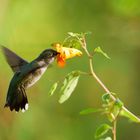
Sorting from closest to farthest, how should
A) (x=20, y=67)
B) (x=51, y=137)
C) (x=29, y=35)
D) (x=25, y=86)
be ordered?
(x=25, y=86) < (x=20, y=67) < (x=51, y=137) < (x=29, y=35)

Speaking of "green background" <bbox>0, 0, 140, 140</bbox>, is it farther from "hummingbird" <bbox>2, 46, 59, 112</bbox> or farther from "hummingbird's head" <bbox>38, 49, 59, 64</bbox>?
"hummingbird's head" <bbox>38, 49, 59, 64</bbox>

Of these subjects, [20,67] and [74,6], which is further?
[74,6]

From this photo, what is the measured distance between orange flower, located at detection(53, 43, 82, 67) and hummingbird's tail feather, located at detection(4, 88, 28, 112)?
261 mm

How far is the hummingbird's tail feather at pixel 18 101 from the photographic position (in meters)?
3.57

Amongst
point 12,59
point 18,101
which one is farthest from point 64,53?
point 12,59

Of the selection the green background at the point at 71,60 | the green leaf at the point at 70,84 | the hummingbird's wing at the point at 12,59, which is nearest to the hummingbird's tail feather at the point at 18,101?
the green leaf at the point at 70,84

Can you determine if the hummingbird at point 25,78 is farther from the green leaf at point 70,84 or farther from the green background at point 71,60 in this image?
the green background at point 71,60

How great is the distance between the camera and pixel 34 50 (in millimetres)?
7578

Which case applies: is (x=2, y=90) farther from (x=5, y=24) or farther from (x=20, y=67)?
(x=20, y=67)

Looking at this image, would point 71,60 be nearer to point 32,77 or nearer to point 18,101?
point 32,77

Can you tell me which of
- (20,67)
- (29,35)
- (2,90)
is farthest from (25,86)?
(29,35)

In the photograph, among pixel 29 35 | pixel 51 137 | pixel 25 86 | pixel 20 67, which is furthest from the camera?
pixel 29 35

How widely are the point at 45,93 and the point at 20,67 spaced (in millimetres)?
3499

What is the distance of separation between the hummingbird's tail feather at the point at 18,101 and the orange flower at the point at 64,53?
0.86 ft
